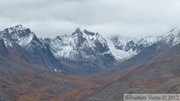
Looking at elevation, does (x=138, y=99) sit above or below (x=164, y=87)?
below

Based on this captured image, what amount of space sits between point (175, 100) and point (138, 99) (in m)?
8.18

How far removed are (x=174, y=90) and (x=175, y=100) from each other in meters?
83.1

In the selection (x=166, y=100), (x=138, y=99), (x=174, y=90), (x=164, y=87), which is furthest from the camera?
(x=164, y=87)

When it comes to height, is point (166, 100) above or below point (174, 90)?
below

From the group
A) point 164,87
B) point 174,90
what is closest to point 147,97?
point 174,90

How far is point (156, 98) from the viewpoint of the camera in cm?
8369

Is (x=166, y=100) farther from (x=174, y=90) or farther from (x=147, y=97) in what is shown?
(x=174, y=90)

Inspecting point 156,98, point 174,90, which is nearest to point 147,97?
point 156,98

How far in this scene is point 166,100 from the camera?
86938 millimetres

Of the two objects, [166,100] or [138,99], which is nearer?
[138,99]

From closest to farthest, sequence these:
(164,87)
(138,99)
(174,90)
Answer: (138,99)
(174,90)
(164,87)

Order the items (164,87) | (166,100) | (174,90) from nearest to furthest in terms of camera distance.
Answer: (166,100), (174,90), (164,87)

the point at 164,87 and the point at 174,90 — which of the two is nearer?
the point at 174,90

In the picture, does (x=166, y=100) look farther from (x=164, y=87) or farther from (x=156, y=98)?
(x=164, y=87)
